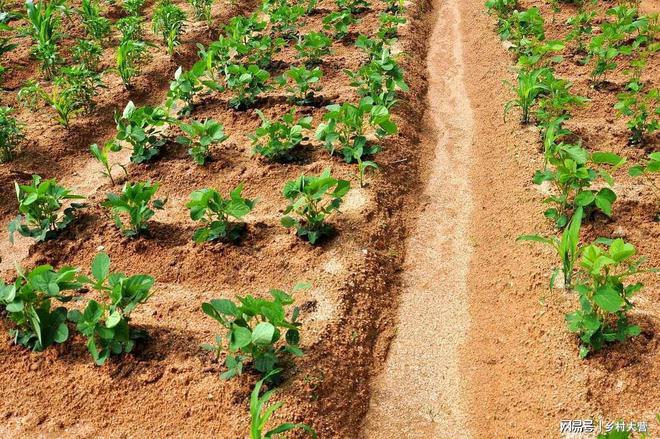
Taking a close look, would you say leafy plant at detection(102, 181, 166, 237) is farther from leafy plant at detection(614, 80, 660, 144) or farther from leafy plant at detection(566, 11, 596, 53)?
leafy plant at detection(566, 11, 596, 53)

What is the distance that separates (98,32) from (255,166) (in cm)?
379

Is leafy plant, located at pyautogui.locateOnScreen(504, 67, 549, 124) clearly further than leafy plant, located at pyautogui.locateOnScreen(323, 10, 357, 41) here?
No

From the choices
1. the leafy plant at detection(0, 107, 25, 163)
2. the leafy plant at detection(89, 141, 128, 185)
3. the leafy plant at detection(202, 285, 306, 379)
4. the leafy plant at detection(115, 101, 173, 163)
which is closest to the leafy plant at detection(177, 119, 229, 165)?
the leafy plant at detection(115, 101, 173, 163)

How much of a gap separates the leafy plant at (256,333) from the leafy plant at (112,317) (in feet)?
1.54

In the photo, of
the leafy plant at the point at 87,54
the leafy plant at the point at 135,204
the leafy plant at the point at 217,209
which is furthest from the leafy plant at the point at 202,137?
the leafy plant at the point at 87,54

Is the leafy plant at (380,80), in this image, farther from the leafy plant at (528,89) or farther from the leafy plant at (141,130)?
the leafy plant at (141,130)

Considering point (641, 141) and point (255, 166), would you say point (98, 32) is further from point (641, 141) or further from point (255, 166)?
point (641, 141)

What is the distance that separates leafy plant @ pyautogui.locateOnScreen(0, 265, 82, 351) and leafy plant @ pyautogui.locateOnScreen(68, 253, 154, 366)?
0.13m


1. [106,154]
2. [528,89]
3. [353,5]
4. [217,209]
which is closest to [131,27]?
[106,154]

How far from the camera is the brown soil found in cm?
310

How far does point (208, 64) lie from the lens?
5.95 m

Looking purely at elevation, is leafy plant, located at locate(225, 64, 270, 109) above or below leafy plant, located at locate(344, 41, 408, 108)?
below

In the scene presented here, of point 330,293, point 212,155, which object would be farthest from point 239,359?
point 212,155

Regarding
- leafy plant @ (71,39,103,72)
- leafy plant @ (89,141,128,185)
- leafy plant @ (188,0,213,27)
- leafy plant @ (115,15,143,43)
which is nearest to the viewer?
leafy plant @ (89,141,128,185)
